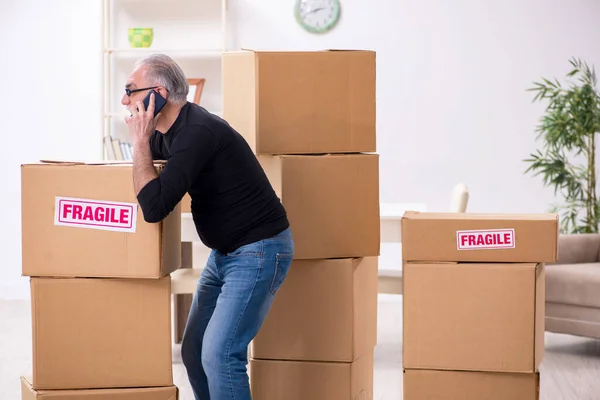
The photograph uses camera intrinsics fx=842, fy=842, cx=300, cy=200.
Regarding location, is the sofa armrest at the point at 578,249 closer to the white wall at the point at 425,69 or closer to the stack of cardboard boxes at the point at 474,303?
the white wall at the point at 425,69

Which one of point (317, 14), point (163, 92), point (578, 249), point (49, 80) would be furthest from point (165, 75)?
point (49, 80)

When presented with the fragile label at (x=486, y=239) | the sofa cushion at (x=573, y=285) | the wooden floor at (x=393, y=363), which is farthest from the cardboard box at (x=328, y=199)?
the sofa cushion at (x=573, y=285)

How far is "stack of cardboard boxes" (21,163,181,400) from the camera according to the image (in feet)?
7.22

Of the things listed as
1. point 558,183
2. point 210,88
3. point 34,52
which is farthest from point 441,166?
point 34,52

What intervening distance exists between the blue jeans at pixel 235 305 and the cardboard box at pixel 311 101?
394 mm

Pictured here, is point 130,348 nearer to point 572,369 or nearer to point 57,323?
point 57,323

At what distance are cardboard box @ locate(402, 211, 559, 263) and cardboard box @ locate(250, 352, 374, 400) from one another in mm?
439

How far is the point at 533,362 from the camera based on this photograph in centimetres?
272

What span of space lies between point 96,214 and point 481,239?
1.25m

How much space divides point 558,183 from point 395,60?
4.23 ft

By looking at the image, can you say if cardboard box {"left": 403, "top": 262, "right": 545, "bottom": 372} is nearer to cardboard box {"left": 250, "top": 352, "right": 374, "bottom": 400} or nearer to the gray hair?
cardboard box {"left": 250, "top": 352, "right": 374, "bottom": 400}

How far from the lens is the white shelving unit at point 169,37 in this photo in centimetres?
543

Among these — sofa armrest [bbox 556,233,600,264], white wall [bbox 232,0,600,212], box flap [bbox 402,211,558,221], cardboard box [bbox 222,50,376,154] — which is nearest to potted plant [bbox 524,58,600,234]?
white wall [bbox 232,0,600,212]

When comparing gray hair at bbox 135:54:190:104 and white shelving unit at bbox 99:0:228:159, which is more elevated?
white shelving unit at bbox 99:0:228:159
